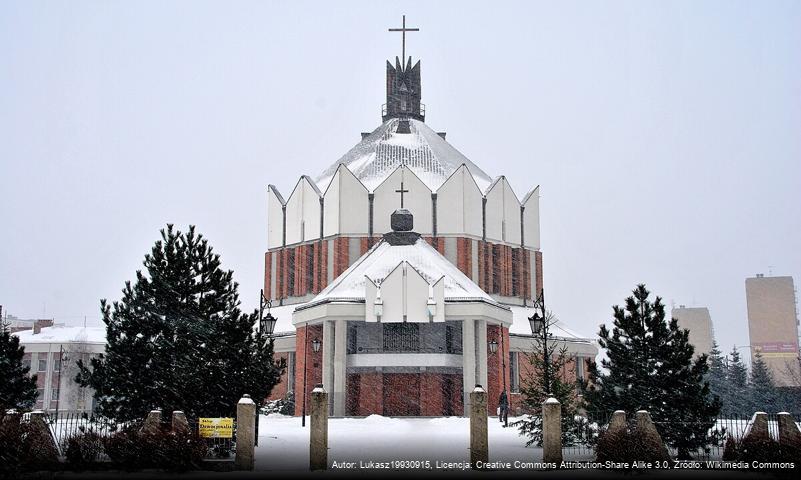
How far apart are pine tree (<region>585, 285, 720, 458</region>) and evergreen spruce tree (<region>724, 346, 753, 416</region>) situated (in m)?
30.6

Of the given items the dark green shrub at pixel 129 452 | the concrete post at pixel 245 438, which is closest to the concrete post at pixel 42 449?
the dark green shrub at pixel 129 452

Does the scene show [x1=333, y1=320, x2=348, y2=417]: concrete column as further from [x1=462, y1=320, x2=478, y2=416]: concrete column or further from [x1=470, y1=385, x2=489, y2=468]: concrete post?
[x1=470, y1=385, x2=489, y2=468]: concrete post

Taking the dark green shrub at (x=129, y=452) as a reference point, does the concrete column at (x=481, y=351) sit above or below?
above

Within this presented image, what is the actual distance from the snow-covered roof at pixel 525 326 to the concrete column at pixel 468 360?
8187mm

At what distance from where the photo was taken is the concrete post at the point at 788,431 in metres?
18.7

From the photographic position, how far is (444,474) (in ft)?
55.1

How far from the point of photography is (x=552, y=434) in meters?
18.8

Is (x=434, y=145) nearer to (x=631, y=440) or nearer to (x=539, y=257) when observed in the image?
(x=539, y=257)

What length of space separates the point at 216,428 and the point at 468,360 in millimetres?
25559

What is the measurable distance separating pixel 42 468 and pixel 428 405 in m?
27.7

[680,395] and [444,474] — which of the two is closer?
[444,474]

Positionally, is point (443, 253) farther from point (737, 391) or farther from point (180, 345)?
point (180, 345)

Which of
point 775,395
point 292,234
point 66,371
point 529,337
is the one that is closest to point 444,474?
point 529,337

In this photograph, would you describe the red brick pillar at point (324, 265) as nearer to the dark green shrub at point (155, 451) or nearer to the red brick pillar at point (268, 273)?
the red brick pillar at point (268, 273)
